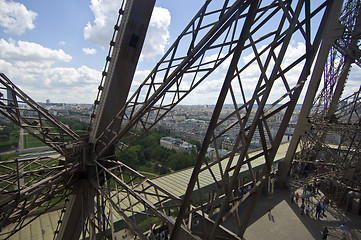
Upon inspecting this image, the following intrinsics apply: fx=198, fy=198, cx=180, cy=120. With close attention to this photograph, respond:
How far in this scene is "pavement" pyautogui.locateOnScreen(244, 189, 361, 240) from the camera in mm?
7098

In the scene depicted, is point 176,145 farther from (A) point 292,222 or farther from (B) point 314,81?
(B) point 314,81

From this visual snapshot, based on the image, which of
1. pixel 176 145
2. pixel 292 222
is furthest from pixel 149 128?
pixel 176 145

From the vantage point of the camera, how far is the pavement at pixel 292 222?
7098mm

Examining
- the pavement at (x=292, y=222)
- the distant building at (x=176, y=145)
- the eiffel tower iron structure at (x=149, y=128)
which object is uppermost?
the eiffel tower iron structure at (x=149, y=128)

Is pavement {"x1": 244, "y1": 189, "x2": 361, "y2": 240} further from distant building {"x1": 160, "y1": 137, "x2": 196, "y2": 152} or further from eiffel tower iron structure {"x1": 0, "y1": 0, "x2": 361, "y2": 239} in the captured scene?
distant building {"x1": 160, "y1": 137, "x2": 196, "y2": 152}

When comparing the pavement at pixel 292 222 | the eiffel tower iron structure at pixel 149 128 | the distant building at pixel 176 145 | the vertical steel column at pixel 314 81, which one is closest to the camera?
the eiffel tower iron structure at pixel 149 128

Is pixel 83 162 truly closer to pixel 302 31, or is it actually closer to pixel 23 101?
pixel 23 101

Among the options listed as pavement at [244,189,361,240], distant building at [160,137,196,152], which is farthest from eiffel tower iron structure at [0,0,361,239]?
distant building at [160,137,196,152]

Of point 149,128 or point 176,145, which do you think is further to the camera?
point 176,145

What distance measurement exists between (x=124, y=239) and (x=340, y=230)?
27.8 feet

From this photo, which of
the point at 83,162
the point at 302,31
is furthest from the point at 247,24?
the point at 83,162

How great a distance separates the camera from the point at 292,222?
7.90 meters

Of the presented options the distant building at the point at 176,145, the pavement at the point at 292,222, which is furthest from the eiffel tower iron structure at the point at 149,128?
the distant building at the point at 176,145

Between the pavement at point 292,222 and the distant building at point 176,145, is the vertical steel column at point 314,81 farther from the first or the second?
the distant building at point 176,145
